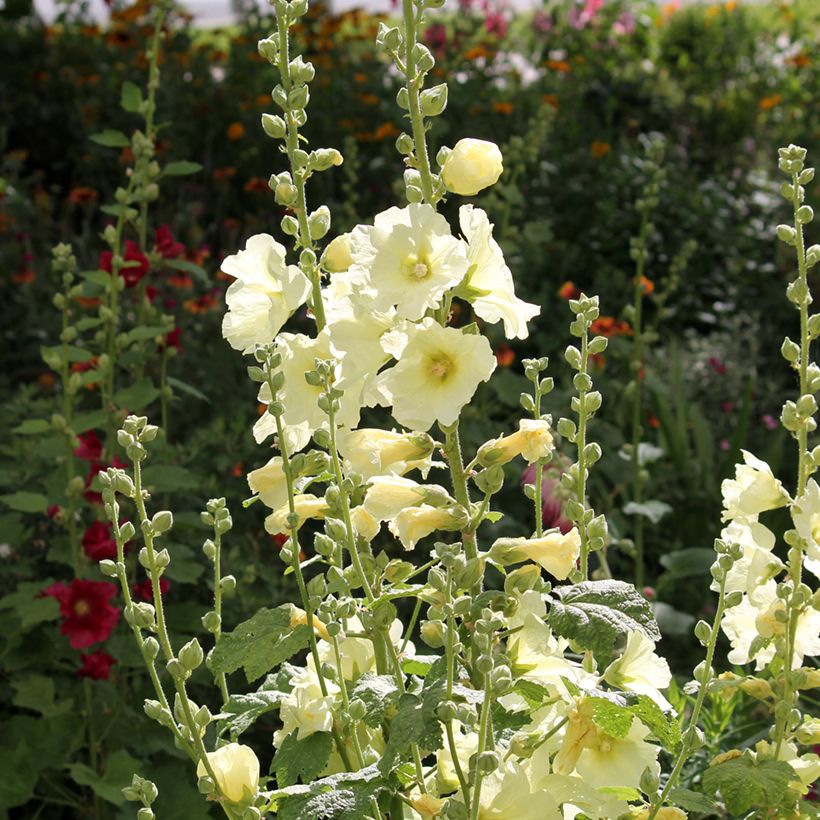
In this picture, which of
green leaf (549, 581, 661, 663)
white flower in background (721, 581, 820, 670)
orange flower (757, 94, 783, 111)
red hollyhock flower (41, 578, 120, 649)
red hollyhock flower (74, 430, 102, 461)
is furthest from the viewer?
orange flower (757, 94, 783, 111)

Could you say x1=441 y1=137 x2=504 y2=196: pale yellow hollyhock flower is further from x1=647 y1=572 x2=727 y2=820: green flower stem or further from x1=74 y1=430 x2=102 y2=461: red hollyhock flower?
x1=74 y1=430 x2=102 y2=461: red hollyhock flower

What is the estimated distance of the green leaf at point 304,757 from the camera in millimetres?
1306

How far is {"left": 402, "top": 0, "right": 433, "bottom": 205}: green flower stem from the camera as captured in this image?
4.24ft

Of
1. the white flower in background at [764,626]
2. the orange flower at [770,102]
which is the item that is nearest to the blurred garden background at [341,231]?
A: the orange flower at [770,102]

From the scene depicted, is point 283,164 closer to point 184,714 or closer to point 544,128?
point 544,128

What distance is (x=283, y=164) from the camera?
216 inches

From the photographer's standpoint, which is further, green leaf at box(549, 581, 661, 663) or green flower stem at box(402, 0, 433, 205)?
green flower stem at box(402, 0, 433, 205)

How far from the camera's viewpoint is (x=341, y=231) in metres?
4.12

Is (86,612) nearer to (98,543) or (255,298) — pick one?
(98,543)

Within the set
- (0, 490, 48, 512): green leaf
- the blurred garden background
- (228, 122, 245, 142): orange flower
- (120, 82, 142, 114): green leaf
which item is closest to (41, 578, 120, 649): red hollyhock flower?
the blurred garden background

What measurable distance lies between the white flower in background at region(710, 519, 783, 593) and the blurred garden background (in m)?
0.88

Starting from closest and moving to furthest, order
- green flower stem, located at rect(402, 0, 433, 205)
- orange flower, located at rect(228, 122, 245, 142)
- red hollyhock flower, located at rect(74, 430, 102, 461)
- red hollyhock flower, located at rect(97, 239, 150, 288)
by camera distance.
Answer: green flower stem, located at rect(402, 0, 433, 205) < red hollyhock flower, located at rect(74, 430, 102, 461) < red hollyhock flower, located at rect(97, 239, 150, 288) < orange flower, located at rect(228, 122, 245, 142)

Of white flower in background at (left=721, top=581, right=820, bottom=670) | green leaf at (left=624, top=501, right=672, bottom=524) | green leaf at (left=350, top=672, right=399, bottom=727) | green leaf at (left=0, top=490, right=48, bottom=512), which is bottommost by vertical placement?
green leaf at (left=624, top=501, right=672, bottom=524)

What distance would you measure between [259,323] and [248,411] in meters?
2.30
